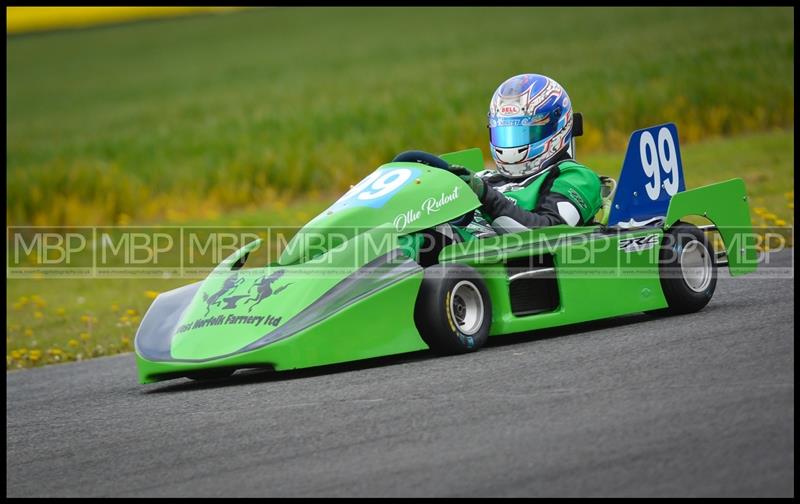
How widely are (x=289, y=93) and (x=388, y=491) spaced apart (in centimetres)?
2670

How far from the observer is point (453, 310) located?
20.7 ft

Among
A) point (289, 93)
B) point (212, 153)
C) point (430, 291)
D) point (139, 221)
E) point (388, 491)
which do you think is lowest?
point (388, 491)

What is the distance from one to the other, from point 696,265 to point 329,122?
15.2 metres

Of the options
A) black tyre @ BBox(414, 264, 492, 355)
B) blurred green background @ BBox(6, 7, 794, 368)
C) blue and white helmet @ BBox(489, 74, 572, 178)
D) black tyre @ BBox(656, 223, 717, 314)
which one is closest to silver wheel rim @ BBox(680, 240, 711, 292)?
black tyre @ BBox(656, 223, 717, 314)

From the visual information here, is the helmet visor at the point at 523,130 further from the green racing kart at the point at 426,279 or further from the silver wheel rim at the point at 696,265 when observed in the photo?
the silver wheel rim at the point at 696,265

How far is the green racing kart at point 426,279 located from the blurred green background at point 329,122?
142 inches

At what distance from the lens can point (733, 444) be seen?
3.97m

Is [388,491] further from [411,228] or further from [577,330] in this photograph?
[577,330]

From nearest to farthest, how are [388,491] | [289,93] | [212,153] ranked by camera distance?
[388,491], [212,153], [289,93]

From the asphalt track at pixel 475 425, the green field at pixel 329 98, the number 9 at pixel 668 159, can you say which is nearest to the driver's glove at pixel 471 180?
the asphalt track at pixel 475 425

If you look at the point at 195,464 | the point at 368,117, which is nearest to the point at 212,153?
the point at 368,117

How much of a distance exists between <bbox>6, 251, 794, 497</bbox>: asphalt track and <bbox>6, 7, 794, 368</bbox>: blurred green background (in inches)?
162

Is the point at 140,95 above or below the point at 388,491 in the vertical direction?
above

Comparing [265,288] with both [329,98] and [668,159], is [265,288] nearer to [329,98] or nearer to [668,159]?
[668,159]
